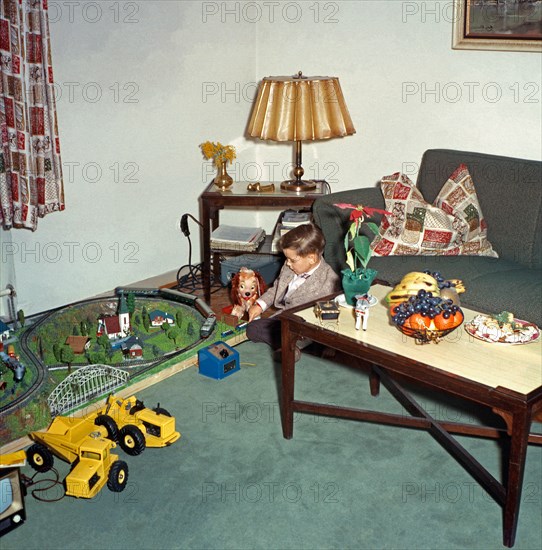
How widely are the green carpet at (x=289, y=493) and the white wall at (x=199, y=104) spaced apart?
1438 millimetres

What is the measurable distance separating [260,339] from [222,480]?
110cm

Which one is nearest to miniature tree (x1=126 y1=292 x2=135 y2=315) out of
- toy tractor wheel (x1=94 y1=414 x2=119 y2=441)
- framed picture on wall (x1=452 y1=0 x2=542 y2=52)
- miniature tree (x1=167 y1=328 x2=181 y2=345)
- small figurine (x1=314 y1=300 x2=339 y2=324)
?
miniature tree (x1=167 y1=328 x2=181 y2=345)

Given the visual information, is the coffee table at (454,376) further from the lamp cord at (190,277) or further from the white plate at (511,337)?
the lamp cord at (190,277)

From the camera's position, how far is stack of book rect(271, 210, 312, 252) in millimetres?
4121

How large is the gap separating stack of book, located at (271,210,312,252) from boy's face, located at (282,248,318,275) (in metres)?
0.72

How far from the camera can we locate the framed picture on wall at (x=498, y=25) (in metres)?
3.75

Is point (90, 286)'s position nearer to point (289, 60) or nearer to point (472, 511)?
point (289, 60)

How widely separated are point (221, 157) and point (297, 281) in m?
1.09

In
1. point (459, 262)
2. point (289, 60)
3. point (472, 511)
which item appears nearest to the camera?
point (472, 511)

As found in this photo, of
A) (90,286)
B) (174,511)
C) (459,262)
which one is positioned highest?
(459,262)

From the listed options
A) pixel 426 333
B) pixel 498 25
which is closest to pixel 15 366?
pixel 426 333

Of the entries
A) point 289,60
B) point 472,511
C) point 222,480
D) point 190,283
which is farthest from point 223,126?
point 472,511

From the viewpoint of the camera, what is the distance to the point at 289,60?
4.52 metres

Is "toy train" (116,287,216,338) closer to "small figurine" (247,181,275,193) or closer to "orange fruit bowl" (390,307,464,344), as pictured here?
"small figurine" (247,181,275,193)
